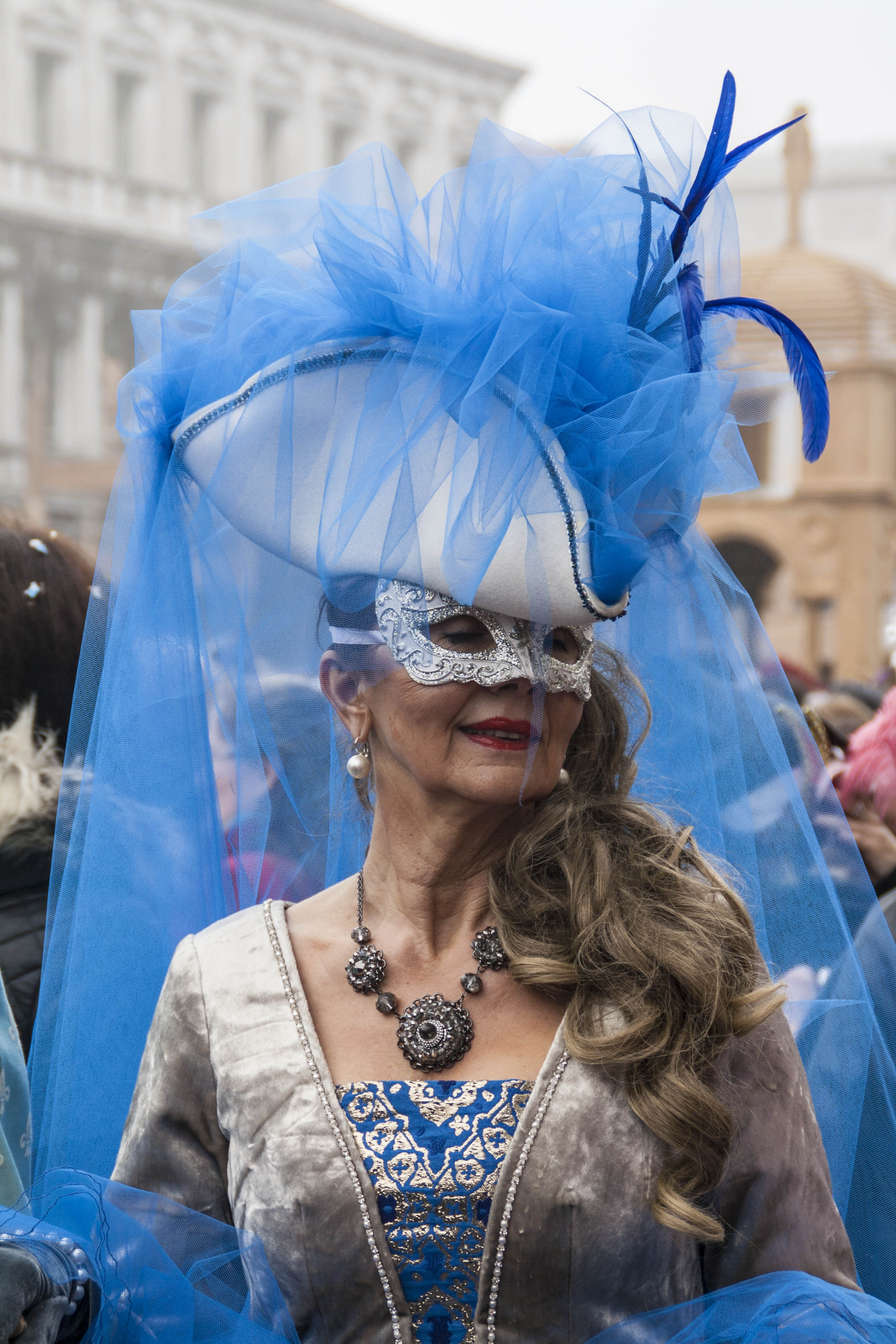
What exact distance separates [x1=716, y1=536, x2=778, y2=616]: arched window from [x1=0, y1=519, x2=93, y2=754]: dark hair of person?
1793 cm

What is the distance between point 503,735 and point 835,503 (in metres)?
18.5

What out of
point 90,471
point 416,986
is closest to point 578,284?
point 416,986

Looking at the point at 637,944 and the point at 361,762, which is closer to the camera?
the point at 637,944

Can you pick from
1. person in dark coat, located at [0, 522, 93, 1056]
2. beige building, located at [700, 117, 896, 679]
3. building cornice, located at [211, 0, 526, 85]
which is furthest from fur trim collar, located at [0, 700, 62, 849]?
building cornice, located at [211, 0, 526, 85]

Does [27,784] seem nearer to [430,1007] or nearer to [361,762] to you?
[361,762]

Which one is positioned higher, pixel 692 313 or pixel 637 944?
pixel 692 313

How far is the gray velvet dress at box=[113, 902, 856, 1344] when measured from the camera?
1.53 m

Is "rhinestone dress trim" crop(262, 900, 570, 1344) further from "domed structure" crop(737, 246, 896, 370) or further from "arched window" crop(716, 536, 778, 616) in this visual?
"arched window" crop(716, 536, 778, 616)

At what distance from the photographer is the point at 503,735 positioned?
5.42 feet

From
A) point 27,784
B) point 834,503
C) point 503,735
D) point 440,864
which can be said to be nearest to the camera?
point 503,735

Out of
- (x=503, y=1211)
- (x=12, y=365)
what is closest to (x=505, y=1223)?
(x=503, y=1211)

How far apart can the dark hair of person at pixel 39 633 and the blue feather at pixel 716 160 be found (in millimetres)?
1298

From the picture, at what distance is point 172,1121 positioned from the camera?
5.69 feet

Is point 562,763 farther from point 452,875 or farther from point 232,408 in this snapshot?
point 232,408
